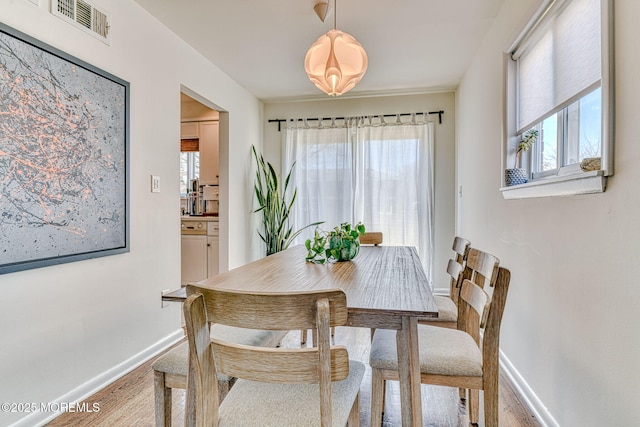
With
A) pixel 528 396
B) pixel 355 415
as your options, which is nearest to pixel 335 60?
pixel 355 415

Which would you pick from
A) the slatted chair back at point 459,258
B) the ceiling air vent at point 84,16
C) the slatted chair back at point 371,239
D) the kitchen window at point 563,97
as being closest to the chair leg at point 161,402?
the slatted chair back at point 459,258

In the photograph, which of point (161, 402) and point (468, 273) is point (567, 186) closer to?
point (468, 273)

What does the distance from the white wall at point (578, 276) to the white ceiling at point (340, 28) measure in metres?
0.38

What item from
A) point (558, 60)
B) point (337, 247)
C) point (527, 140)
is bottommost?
point (337, 247)

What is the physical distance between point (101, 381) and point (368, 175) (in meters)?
3.20

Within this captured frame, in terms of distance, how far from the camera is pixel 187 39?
286 centimetres

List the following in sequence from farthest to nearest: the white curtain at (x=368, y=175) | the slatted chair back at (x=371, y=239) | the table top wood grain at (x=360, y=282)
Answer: the white curtain at (x=368, y=175)
the slatted chair back at (x=371, y=239)
the table top wood grain at (x=360, y=282)

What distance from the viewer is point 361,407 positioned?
1.86 metres

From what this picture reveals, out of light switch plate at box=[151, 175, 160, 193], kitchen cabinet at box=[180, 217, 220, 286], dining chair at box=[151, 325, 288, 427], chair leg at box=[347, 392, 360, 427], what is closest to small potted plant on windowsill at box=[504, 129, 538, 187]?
chair leg at box=[347, 392, 360, 427]

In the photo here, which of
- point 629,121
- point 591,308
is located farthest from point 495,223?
point 629,121

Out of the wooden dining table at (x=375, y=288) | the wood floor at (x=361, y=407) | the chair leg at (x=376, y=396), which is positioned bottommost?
the wood floor at (x=361, y=407)

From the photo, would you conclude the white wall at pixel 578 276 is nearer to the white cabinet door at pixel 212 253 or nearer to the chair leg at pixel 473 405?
the chair leg at pixel 473 405

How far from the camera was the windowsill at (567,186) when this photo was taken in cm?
124

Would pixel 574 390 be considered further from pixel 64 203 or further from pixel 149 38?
pixel 149 38
